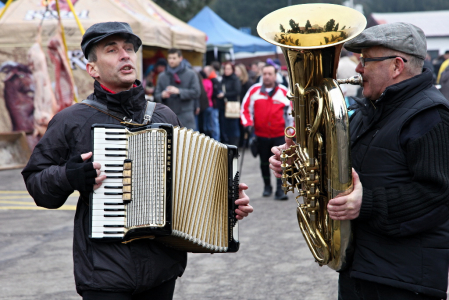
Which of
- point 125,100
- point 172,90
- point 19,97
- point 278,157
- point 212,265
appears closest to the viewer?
point 125,100

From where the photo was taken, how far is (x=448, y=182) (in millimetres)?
2549

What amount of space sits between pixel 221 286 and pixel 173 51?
5114 millimetres

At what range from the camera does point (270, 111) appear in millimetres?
8117

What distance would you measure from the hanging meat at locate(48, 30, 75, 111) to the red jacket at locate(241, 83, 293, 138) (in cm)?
417

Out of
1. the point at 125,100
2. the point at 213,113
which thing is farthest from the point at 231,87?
the point at 125,100

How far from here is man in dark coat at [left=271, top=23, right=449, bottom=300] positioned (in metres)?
2.54

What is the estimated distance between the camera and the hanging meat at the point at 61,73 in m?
10.8

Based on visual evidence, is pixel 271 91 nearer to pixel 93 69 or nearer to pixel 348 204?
pixel 93 69

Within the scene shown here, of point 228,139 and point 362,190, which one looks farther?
point 228,139

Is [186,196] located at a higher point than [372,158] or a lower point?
lower

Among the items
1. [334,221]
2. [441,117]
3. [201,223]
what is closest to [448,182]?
[441,117]

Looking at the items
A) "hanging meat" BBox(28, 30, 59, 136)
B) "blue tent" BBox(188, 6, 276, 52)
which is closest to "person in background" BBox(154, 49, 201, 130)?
"hanging meat" BBox(28, 30, 59, 136)

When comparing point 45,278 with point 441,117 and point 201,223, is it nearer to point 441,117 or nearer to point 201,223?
point 201,223

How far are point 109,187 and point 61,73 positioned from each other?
8.90 meters
